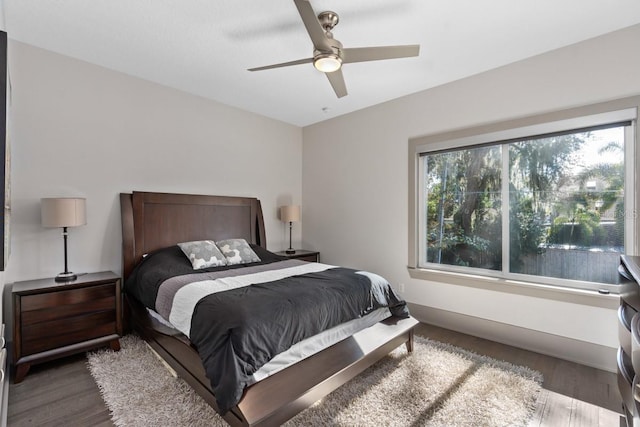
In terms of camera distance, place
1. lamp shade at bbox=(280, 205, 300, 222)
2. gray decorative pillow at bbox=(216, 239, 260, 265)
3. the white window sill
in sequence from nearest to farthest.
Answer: the white window sill, gray decorative pillow at bbox=(216, 239, 260, 265), lamp shade at bbox=(280, 205, 300, 222)

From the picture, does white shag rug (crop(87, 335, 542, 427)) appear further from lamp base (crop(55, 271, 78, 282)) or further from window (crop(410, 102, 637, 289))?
window (crop(410, 102, 637, 289))

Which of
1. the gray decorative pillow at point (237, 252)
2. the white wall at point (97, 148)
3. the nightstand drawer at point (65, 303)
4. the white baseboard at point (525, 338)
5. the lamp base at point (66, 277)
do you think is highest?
the white wall at point (97, 148)

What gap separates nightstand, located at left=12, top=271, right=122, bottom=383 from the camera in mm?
2398

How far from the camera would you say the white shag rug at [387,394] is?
1937mm

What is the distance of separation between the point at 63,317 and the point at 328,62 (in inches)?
118

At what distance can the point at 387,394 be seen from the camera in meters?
2.19

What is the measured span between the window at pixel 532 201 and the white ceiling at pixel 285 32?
0.74m

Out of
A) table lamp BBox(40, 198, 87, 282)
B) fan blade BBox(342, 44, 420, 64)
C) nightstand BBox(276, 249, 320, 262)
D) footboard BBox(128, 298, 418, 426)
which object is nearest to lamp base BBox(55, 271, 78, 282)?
table lamp BBox(40, 198, 87, 282)

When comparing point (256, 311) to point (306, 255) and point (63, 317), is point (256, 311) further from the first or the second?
point (306, 255)

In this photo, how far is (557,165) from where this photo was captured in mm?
2934

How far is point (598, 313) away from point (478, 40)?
2.54m

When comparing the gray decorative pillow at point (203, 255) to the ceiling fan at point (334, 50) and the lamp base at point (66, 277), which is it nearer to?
the lamp base at point (66, 277)

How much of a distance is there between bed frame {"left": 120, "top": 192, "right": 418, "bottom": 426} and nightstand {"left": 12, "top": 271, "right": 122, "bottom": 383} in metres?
0.27

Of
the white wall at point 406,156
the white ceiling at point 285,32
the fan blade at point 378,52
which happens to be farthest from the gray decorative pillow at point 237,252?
the fan blade at point 378,52
